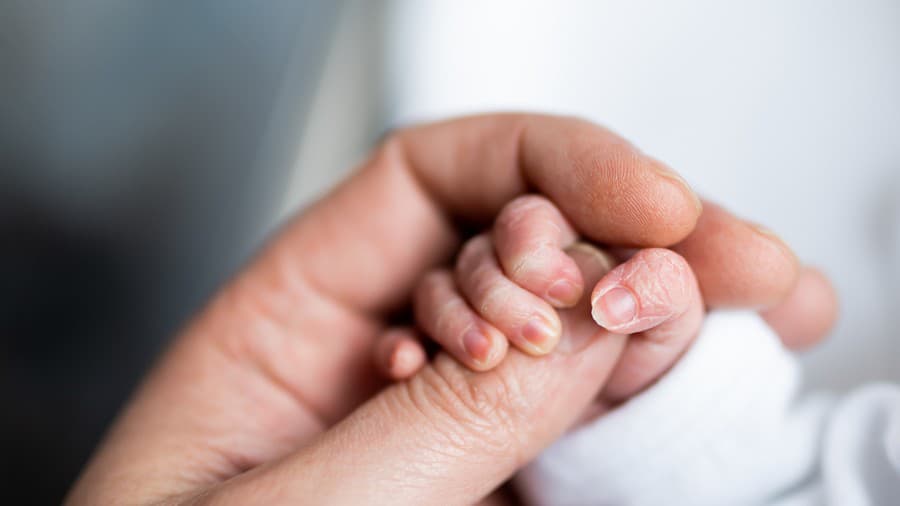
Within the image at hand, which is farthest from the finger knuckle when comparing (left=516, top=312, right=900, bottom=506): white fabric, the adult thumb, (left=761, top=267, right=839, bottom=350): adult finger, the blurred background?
the blurred background

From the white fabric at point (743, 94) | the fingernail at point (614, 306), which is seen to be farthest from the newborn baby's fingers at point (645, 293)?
the white fabric at point (743, 94)

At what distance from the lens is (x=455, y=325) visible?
21.4 inches

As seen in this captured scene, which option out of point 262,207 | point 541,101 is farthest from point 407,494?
point 262,207

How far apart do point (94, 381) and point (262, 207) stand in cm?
40

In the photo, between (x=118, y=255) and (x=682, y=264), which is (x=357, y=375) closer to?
(x=682, y=264)

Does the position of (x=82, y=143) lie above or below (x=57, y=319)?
above

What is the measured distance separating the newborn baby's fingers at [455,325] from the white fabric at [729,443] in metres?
0.13

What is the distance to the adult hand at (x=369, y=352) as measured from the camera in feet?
1.63

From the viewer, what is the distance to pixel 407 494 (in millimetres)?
480

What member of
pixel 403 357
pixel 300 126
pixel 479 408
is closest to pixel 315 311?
pixel 403 357

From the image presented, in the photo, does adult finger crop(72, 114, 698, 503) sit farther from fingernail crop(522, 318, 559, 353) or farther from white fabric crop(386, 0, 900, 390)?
white fabric crop(386, 0, 900, 390)

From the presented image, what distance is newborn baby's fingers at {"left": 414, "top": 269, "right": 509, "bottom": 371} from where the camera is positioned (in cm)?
51

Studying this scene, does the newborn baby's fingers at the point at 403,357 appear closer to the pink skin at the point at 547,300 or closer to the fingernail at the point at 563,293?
the pink skin at the point at 547,300

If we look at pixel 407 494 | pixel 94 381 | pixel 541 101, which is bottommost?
pixel 94 381
